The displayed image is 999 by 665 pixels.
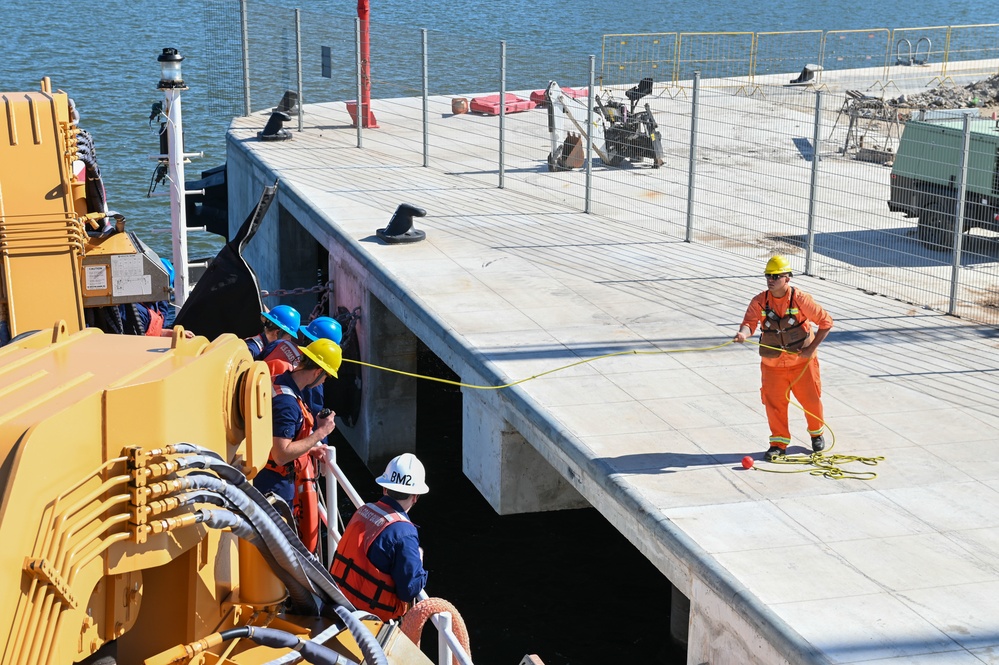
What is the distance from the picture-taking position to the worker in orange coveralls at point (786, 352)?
24.7 ft

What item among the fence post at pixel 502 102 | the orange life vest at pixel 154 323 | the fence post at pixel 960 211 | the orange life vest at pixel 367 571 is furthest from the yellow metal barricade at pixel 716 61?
the orange life vest at pixel 367 571

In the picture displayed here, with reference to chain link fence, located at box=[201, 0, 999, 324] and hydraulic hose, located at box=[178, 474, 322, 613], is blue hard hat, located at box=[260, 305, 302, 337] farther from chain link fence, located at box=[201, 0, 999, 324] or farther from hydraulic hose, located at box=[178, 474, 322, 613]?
chain link fence, located at box=[201, 0, 999, 324]

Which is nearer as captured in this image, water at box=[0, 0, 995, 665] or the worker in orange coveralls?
the worker in orange coveralls

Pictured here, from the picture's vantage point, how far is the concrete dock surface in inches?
232

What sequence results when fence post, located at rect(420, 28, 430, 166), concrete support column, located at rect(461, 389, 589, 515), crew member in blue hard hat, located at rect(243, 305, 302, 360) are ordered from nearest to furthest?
crew member in blue hard hat, located at rect(243, 305, 302, 360) < concrete support column, located at rect(461, 389, 589, 515) < fence post, located at rect(420, 28, 430, 166)

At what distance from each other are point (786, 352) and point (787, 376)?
6.3 inches

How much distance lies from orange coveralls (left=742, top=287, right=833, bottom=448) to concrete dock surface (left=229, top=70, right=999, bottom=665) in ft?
0.92

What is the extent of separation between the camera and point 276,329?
8297 millimetres

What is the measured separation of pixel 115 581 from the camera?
3922 mm

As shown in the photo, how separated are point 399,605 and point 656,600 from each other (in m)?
5.09

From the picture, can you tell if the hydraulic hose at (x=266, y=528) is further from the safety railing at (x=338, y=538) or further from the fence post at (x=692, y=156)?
the fence post at (x=692, y=156)

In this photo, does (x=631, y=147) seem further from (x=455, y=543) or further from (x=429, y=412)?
(x=455, y=543)

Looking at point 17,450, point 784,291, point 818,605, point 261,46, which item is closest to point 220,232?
point 261,46

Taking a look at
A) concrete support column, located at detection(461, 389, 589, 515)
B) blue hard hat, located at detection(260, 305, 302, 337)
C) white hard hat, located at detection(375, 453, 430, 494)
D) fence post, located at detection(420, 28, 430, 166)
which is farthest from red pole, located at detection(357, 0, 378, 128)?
white hard hat, located at detection(375, 453, 430, 494)
